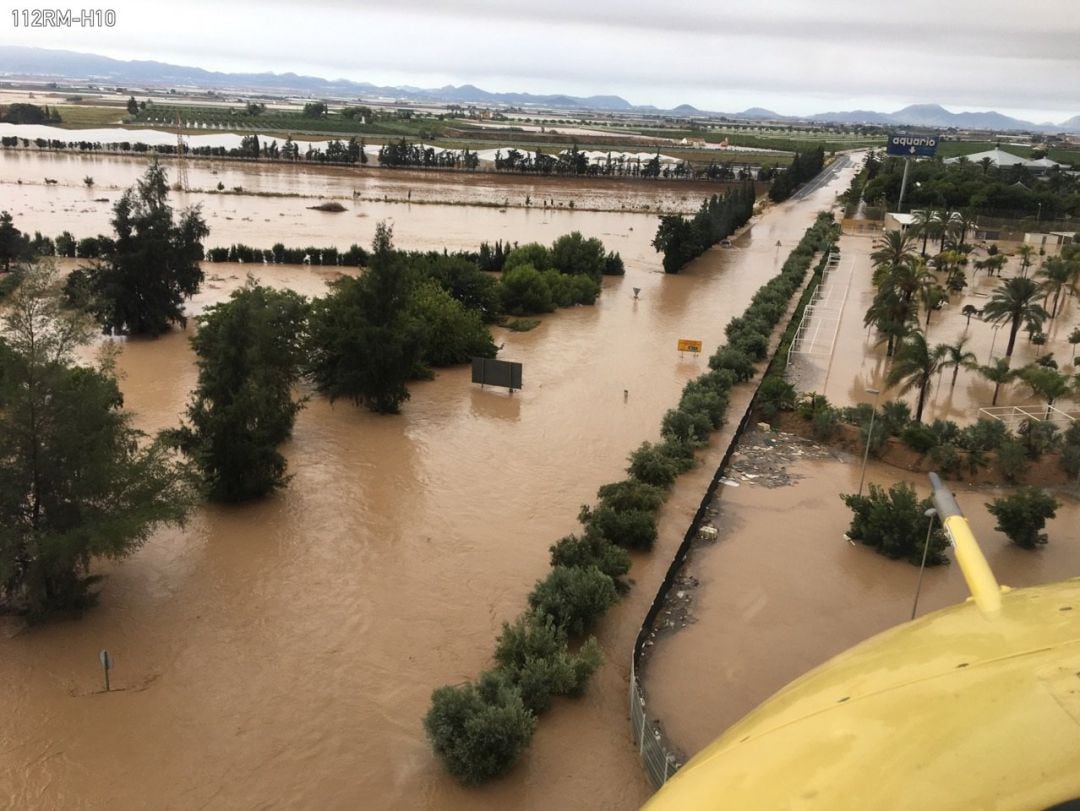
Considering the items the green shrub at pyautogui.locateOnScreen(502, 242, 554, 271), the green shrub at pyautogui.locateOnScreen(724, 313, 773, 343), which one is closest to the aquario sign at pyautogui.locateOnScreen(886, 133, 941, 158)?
the green shrub at pyautogui.locateOnScreen(502, 242, 554, 271)

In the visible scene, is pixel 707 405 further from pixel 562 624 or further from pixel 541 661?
pixel 541 661

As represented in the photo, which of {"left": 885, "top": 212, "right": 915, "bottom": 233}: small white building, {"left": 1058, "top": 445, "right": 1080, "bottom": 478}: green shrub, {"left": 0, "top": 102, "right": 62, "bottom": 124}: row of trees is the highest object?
{"left": 0, "top": 102, "right": 62, "bottom": 124}: row of trees

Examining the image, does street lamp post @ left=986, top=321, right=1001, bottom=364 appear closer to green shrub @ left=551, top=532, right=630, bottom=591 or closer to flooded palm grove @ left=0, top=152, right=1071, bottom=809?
flooded palm grove @ left=0, top=152, right=1071, bottom=809

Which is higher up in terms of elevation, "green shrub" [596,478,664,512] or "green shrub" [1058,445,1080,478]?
"green shrub" [1058,445,1080,478]

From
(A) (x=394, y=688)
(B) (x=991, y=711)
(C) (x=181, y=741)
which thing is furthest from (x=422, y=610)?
(B) (x=991, y=711)

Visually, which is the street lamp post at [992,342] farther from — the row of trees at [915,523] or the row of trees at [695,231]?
the row of trees at [695,231]

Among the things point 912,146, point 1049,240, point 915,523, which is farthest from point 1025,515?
point 912,146
